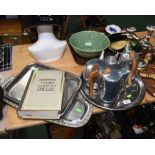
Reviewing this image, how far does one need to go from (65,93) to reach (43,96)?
0.09 metres

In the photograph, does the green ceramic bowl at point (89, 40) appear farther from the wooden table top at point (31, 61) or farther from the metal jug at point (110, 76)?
the metal jug at point (110, 76)

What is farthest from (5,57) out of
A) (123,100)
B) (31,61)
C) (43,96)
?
(123,100)

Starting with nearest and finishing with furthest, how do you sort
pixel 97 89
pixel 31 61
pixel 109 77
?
pixel 109 77 < pixel 97 89 < pixel 31 61

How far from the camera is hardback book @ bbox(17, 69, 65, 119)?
0.76 meters

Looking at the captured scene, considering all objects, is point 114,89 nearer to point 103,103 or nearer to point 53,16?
point 103,103

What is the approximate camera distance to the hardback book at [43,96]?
2.51ft

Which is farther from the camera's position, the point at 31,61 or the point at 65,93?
the point at 31,61

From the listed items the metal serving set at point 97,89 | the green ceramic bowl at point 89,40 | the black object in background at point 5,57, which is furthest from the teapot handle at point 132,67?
the black object in background at point 5,57

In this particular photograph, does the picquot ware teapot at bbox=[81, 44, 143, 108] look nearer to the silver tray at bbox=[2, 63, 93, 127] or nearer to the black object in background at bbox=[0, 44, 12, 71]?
the silver tray at bbox=[2, 63, 93, 127]

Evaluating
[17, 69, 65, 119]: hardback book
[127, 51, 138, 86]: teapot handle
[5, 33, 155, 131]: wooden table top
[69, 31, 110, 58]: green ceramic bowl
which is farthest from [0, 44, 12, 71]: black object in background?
[127, 51, 138, 86]: teapot handle

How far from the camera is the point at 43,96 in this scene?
0.81 meters

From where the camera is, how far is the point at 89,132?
127cm

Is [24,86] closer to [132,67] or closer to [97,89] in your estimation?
[97,89]

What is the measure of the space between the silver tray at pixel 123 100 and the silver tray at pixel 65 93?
0.08 ft
